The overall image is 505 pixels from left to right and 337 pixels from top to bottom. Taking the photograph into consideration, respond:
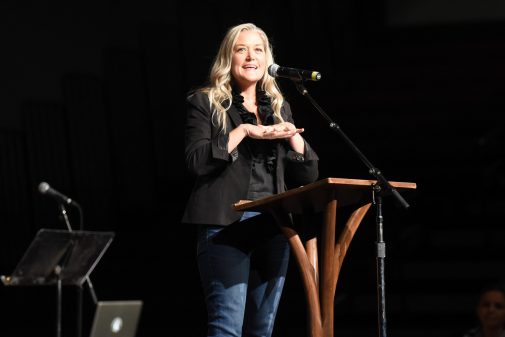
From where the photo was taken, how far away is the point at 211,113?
2746 millimetres

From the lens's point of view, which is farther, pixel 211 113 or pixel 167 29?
pixel 167 29

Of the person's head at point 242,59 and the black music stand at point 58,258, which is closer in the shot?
the person's head at point 242,59

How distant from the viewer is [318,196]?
252 centimetres

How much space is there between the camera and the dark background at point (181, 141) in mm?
5492

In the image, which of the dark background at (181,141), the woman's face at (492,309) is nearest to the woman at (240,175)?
the woman's face at (492,309)

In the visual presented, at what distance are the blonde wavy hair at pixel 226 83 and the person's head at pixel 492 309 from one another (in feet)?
6.00

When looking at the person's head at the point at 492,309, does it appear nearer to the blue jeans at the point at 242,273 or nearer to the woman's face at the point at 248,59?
the blue jeans at the point at 242,273

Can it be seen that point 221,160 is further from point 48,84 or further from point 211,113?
point 48,84

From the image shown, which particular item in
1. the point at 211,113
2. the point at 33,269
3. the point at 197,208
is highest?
the point at 211,113

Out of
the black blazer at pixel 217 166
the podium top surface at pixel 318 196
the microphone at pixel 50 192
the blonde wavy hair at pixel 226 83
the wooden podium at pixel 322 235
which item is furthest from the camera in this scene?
the microphone at pixel 50 192

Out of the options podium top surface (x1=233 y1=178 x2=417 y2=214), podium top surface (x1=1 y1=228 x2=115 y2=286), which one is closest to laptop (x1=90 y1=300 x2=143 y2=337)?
podium top surface (x1=233 y1=178 x2=417 y2=214)

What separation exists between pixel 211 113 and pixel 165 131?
4110 millimetres

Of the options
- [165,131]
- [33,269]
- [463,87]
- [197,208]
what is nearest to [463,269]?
[463,87]

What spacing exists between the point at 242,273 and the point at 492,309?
1900 millimetres
